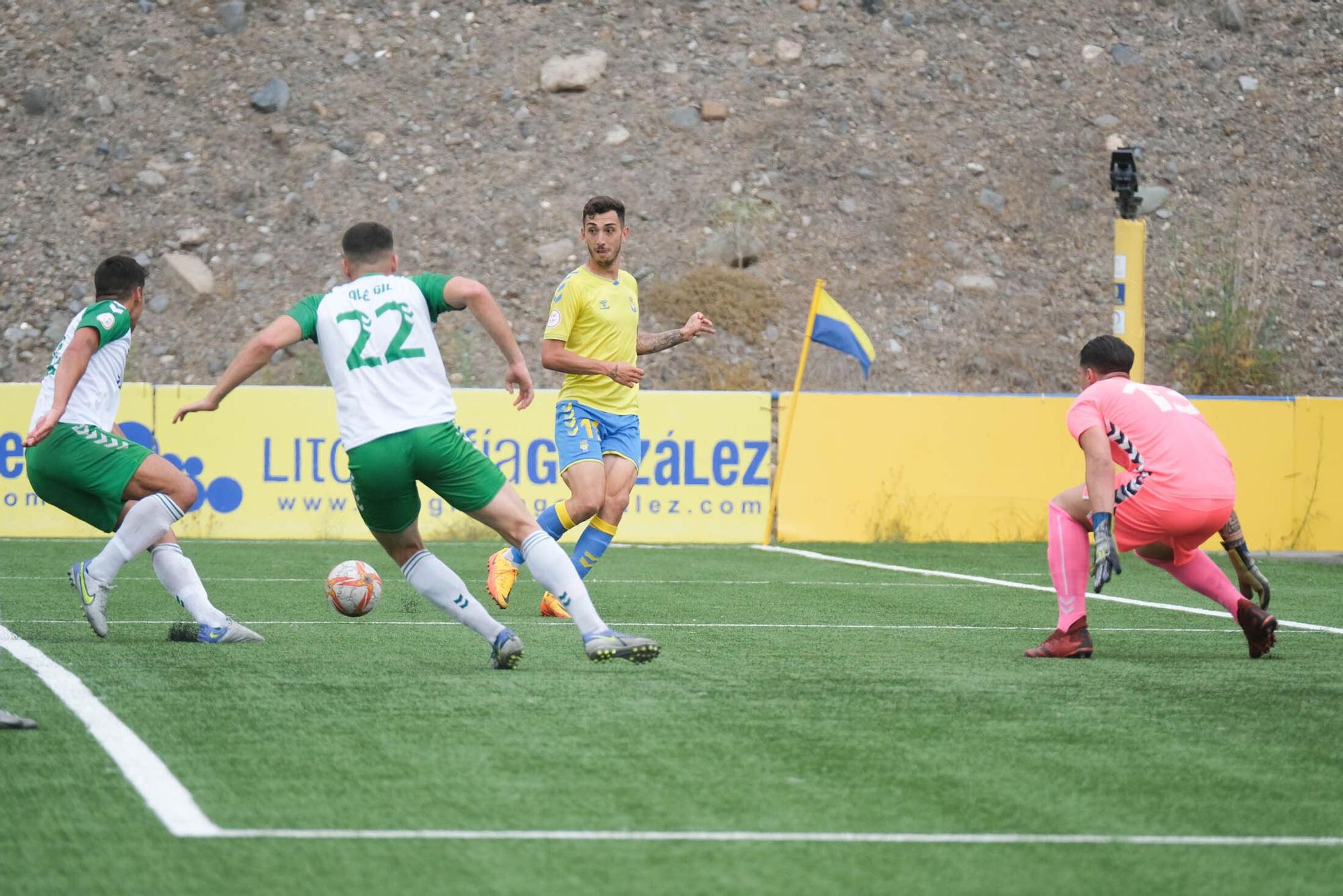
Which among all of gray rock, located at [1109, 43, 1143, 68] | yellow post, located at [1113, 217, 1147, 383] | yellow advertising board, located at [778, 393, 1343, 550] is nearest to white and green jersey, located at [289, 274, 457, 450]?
yellow advertising board, located at [778, 393, 1343, 550]

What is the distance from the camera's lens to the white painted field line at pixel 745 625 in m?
8.63

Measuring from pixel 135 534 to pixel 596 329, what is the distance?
2678 millimetres

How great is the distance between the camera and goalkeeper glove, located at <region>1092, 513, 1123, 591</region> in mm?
6941

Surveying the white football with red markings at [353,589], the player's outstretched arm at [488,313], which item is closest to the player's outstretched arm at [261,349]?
the player's outstretched arm at [488,313]

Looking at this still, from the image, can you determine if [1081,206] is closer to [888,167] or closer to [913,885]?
[888,167]

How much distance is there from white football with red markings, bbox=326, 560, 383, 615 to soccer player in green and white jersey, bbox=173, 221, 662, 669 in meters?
1.66

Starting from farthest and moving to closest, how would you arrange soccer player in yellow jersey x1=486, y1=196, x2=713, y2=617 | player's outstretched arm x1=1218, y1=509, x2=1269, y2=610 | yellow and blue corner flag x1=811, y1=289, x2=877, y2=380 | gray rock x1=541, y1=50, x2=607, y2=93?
gray rock x1=541, y1=50, x2=607, y2=93
yellow and blue corner flag x1=811, y1=289, x2=877, y2=380
soccer player in yellow jersey x1=486, y1=196, x2=713, y2=617
player's outstretched arm x1=1218, y1=509, x2=1269, y2=610

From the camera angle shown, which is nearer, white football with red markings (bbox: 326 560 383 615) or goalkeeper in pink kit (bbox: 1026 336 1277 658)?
goalkeeper in pink kit (bbox: 1026 336 1277 658)

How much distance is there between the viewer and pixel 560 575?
644cm

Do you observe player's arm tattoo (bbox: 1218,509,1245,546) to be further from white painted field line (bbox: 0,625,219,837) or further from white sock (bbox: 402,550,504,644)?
white painted field line (bbox: 0,625,219,837)

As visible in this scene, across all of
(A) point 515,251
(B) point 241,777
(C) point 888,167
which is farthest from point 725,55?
(B) point 241,777

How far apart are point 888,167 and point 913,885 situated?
23.0 m

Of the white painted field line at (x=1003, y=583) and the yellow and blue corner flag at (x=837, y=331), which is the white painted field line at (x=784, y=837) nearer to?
the white painted field line at (x=1003, y=583)

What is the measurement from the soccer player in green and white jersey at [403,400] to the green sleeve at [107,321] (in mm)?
1351
